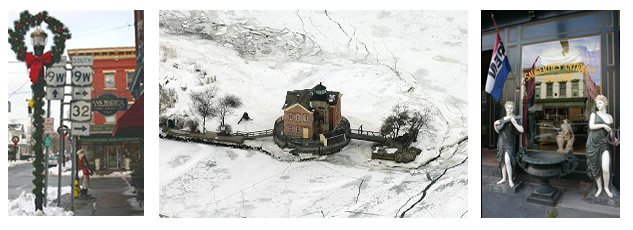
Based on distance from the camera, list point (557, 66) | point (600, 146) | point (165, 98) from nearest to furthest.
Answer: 1. point (600, 146)
2. point (557, 66)
3. point (165, 98)

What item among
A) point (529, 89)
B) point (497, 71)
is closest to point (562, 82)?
point (529, 89)

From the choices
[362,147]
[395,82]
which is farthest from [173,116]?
[395,82]

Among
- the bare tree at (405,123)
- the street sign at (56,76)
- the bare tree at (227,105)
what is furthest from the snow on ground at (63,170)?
the bare tree at (405,123)

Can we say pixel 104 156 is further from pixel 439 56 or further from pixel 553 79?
pixel 553 79

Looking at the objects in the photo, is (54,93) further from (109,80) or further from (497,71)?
(497,71)

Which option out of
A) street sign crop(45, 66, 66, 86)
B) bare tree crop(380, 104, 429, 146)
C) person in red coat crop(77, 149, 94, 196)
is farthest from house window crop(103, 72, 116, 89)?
bare tree crop(380, 104, 429, 146)

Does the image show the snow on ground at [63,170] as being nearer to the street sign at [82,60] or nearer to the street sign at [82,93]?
the street sign at [82,93]
